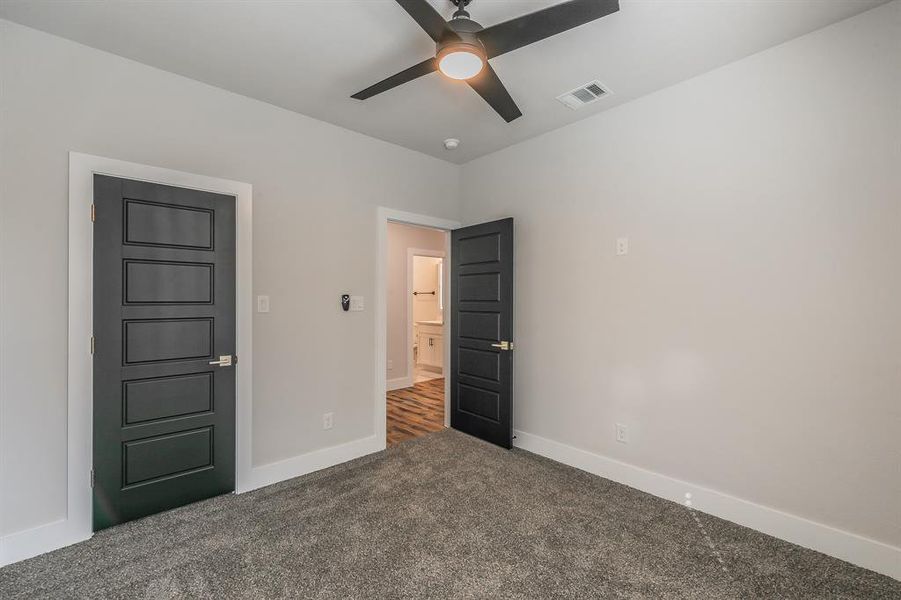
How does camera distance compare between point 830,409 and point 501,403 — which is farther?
point 501,403

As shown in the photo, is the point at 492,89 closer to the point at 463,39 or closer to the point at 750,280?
the point at 463,39

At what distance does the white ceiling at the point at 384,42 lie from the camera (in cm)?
196

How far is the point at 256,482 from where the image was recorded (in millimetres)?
2814

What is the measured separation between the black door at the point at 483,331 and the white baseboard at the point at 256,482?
3.17ft

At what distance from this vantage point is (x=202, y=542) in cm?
217

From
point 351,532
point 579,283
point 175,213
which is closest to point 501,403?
point 579,283

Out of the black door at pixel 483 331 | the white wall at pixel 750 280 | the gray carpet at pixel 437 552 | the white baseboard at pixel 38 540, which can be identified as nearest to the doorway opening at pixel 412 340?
the black door at pixel 483 331

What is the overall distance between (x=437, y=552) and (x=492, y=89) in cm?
246

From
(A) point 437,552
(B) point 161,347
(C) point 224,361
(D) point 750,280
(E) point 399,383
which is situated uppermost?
(D) point 750,280

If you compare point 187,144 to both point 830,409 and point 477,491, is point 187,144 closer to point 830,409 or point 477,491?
point 477,491

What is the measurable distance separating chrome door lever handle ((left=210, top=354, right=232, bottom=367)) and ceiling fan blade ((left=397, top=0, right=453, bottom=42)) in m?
2.30

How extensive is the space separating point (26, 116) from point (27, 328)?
44.0 inches

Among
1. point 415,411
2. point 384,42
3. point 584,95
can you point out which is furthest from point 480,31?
point 415,411

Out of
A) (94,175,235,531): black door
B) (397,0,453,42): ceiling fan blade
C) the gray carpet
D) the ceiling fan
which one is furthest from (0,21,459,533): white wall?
(397,0,453,42): ceiling fan blade
